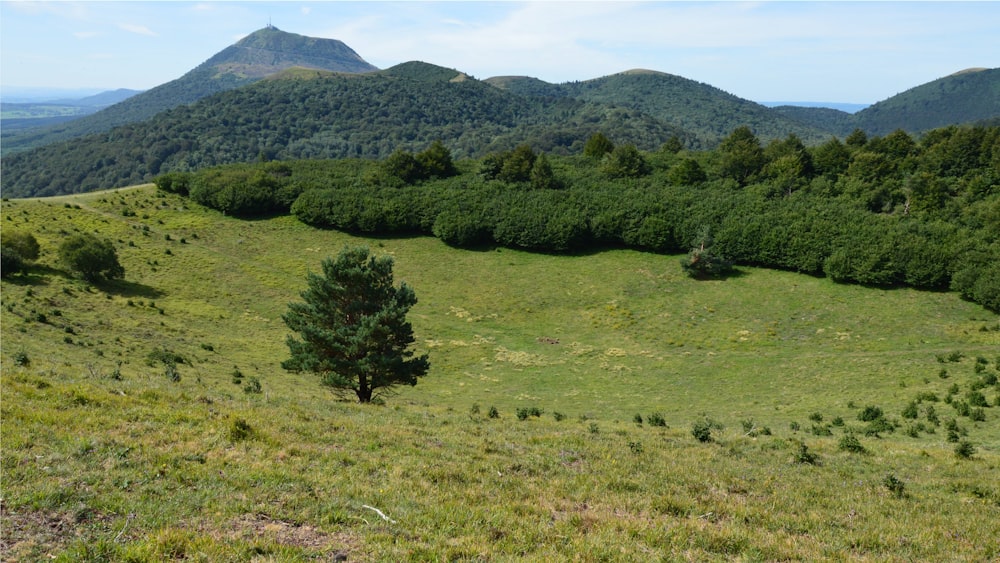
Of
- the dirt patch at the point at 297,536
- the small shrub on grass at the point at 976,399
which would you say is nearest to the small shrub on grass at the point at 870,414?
the small shrub on grass at the point at 976,399

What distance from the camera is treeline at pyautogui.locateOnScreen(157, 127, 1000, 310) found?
54062mm

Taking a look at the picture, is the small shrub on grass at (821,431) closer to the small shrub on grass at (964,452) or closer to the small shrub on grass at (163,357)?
the small shrub on grass at (964,452)

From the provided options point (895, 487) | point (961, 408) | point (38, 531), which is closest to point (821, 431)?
point (961, 408)

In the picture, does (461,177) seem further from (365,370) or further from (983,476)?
(983,476)

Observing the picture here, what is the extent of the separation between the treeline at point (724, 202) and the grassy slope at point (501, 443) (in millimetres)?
7550

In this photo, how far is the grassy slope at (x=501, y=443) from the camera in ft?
27.1

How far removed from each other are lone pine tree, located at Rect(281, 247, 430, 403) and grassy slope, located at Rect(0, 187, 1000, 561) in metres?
2.14

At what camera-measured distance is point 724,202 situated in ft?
230

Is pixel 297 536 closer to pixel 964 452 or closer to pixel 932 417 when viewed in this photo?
pixel 964 452

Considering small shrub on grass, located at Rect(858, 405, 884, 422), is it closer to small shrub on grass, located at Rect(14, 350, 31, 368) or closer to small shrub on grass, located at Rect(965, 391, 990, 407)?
small shrub on grass, located at Rect(965, 391, 990, 407)

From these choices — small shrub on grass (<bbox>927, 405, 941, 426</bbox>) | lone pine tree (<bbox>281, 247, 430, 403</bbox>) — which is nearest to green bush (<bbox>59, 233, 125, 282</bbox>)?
lone pine tree (<bbox>281, 247, 430, 403</bbox>)

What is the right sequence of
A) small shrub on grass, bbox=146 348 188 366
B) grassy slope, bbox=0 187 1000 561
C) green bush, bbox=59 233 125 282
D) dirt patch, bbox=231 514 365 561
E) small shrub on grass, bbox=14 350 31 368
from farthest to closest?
green bush, bbox=59 233 125 282, small shrub on grass, bbox=146 348 188 366, small shrub on grass, bbox=14 350 31 368, grassy slope, bbox=0 187 1000 561, dirt patch, bbox=231 514 365 561

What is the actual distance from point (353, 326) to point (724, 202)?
200 feet

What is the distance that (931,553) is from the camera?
9.23m
